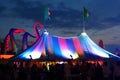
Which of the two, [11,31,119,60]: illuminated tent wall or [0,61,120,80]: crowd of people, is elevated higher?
[11,31,119,60]: illuminated tent wall

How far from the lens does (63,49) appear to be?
19.5m

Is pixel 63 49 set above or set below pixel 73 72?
above

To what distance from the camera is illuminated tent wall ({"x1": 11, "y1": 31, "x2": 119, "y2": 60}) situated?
18172mm

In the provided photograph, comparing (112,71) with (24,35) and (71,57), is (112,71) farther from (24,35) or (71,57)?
(24,35)

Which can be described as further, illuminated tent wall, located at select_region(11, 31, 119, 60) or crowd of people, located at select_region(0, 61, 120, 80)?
illuminated tent wall, located at select_region(11, 31, 119, 60)

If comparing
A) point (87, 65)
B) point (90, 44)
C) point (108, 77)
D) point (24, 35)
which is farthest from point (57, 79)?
point (24, 35)

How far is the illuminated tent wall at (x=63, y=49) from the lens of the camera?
18.2 m

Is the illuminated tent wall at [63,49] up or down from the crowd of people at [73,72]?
up

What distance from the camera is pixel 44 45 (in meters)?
19.3

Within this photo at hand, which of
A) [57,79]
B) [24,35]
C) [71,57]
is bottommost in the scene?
[57,79]

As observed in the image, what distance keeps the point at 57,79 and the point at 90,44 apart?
6083 millimetres

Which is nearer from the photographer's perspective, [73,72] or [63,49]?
[73,72]

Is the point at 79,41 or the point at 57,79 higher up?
the point at 79,41

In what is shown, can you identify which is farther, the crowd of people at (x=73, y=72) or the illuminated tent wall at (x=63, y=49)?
the illuminated tent wall at (x=63, y=49)
